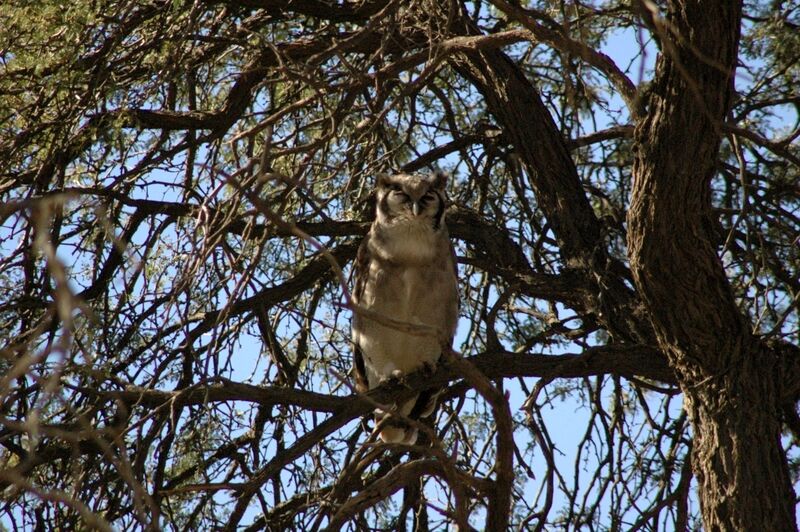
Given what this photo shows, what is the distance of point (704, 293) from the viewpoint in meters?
3.65

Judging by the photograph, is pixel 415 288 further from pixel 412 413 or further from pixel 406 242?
pixel 412 413

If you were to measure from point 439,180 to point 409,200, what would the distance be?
253 mm

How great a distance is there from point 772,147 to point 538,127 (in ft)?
4.26

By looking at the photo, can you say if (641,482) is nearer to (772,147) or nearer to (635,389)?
(635,389)

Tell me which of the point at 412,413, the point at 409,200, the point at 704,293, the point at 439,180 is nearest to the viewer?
the point at 704,293

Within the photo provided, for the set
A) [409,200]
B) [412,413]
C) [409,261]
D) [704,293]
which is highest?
[409,200]

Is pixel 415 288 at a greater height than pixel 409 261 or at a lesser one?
lesser

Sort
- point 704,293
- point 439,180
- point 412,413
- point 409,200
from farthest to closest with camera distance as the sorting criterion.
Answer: point 412,413 < point 439,180 < point 409,200 < point 704,293

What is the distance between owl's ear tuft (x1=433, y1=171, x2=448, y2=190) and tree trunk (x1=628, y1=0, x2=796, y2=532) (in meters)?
1.61

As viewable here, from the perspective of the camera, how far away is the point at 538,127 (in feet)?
14.6

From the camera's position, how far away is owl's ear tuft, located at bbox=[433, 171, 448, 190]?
199 inches

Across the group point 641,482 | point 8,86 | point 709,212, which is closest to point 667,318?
point 709,212

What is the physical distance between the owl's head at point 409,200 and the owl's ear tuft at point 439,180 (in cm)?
3

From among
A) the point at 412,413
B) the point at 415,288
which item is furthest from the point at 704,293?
the point at 412,413
